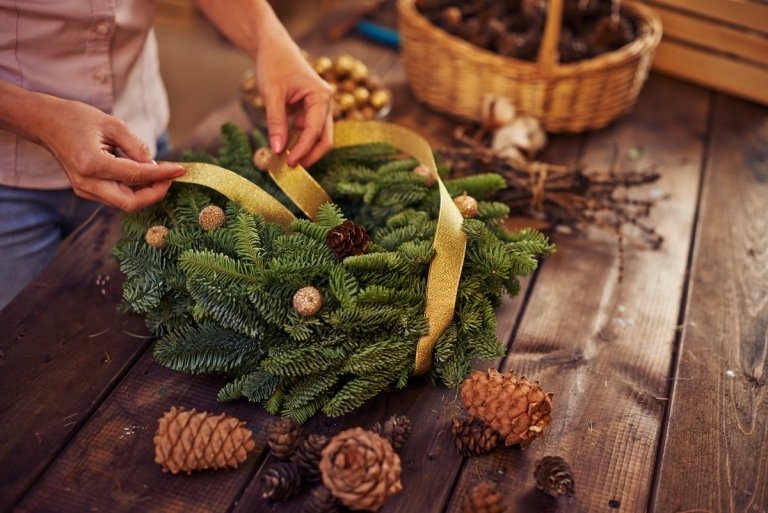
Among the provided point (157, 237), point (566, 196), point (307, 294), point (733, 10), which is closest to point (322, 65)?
point (566, 196)

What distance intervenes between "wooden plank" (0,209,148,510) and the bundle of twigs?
0.63m

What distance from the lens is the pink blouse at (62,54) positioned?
107 cm

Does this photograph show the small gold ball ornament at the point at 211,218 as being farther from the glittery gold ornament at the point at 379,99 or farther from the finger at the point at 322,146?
the glittery gold ornament at the point at 379,99

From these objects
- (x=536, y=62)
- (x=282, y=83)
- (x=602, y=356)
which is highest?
(x=282, y=83)

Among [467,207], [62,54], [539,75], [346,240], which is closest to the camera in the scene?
[346,240]

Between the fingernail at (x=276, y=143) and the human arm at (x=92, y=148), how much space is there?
0.52ft

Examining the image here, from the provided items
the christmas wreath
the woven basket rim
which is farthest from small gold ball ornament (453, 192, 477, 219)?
the woven basket rim

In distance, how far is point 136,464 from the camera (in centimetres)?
85

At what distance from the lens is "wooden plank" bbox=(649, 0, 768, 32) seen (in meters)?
1.54

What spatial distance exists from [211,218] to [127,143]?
0.15 meters

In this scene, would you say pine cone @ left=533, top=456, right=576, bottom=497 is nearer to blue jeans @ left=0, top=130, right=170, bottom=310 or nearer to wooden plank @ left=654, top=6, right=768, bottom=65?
blue jeans @ left=0, top=130, right=170, bottom=310

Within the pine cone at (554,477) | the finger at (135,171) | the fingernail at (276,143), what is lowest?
the pine cone at (554,477)

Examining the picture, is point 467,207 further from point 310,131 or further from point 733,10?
point 733,10

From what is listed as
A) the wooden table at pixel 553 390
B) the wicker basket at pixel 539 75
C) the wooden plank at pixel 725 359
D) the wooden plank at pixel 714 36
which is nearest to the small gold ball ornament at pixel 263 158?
the wooden table at pixel 553 390
